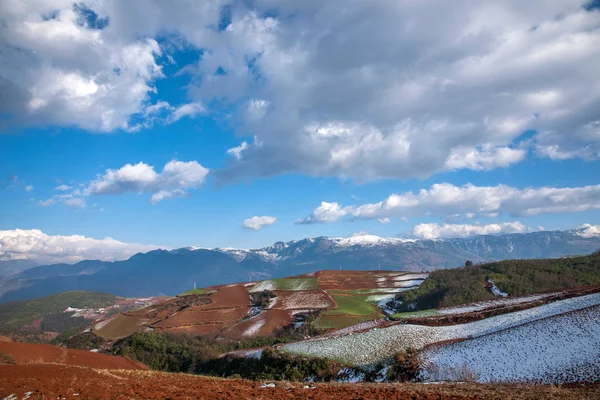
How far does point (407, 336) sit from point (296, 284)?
71591 millimetres

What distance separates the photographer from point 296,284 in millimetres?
103688

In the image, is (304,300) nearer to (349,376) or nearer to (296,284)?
(296,284)

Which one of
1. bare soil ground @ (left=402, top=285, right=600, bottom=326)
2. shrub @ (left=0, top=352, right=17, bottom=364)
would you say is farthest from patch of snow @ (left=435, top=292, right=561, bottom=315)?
shrub @ (left=0, top=352, right=17, bottom=364)

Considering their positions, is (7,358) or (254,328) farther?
(254,328)

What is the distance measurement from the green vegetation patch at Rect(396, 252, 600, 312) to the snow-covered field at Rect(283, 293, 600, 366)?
29.1 m

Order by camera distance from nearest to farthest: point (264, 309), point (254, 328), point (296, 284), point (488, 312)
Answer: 1. point (488, 312)
2. point (254, 328)
3. point (264, 309)
4. point (296, 284)

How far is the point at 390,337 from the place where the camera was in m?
34.8

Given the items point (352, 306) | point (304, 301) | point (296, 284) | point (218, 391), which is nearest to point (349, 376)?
point (218, 391)

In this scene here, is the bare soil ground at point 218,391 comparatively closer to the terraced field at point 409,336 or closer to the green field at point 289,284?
the terraced field at point 409,336

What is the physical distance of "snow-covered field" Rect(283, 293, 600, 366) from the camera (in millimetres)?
31891

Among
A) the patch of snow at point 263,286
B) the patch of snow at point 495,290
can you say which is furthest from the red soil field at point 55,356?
the patch of snow at point 495,290

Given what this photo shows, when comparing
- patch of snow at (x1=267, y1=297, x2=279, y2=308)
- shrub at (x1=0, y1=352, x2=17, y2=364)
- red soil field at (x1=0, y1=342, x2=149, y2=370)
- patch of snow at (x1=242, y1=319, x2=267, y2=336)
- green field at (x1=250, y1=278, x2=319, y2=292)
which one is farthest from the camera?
green field at (x1=250, y1=278, x2=319, y2=292)

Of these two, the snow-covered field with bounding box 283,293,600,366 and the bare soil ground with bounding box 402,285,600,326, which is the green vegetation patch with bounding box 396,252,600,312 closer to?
the bare soil ground with bounding box 402,285,600,326

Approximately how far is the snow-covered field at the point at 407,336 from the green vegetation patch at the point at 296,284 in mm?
60660
